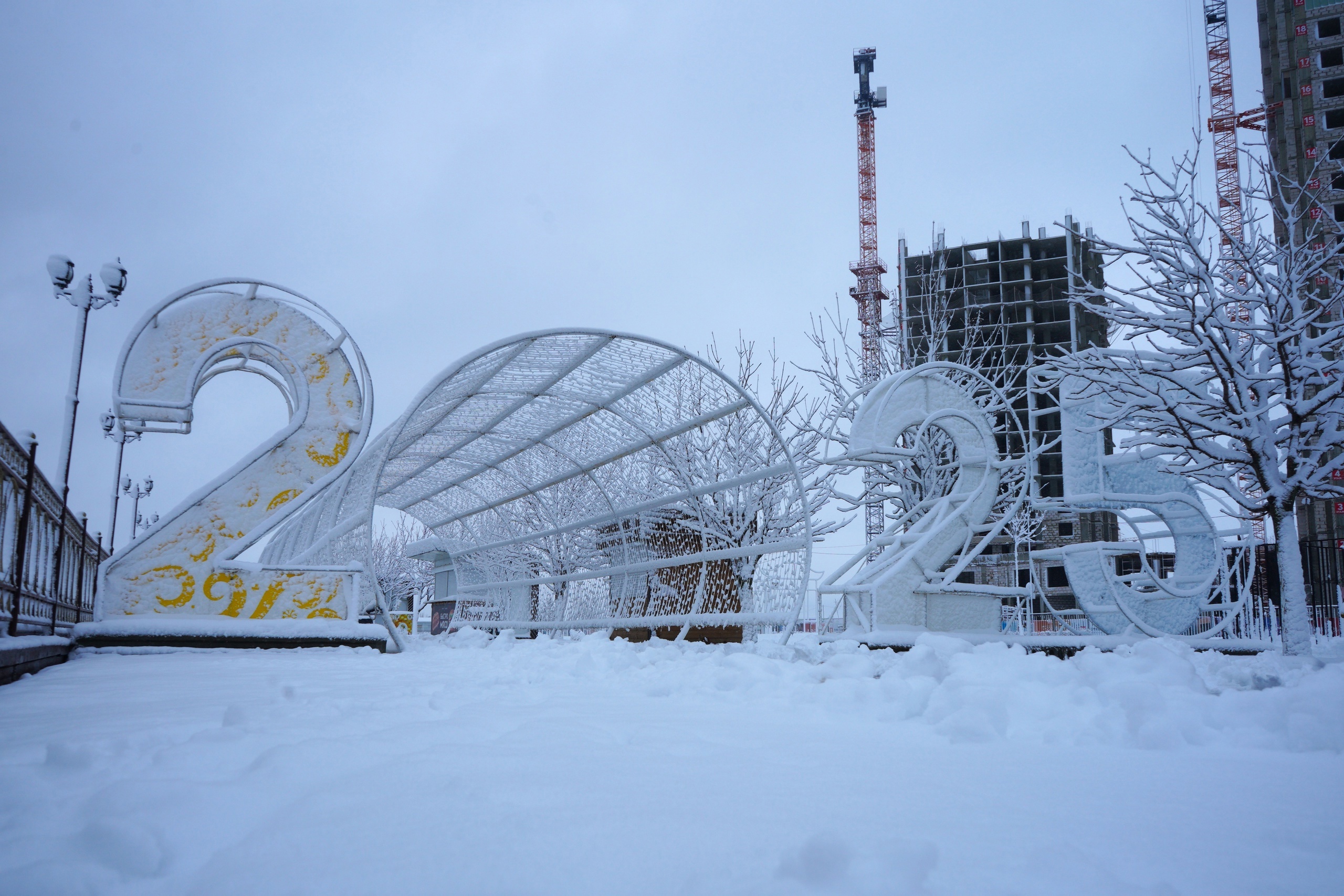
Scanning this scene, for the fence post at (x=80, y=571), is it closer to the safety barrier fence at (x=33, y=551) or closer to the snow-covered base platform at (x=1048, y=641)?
the safety barrier fence at (x=33, y=551)

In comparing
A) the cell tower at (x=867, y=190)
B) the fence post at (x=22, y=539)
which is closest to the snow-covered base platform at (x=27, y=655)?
the fence post at (x=22, y=539)

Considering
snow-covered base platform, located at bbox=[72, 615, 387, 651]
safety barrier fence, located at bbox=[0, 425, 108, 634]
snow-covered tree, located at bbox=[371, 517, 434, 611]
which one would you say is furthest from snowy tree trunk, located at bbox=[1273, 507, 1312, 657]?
snow-covered tree, located at bbox=[371, 517, 434, 611]

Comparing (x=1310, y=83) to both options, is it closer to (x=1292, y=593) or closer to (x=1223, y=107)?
(x=1223, y=107)

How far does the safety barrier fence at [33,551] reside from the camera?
5492 mm

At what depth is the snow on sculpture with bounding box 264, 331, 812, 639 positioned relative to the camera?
30.1ft

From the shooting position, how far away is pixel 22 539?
5.80 m

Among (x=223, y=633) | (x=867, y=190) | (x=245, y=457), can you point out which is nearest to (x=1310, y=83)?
(x=867, y=190)

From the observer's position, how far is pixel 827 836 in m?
1.88

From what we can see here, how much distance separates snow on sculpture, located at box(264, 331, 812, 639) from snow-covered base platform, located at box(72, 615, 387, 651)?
19.8 inches

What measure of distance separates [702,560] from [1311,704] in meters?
6.99

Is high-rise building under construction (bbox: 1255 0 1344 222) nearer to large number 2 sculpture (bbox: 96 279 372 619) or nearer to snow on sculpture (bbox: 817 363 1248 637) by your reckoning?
snow on sculpture (bbox: 817 363 1248 637)

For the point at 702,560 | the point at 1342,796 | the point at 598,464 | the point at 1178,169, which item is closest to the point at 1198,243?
the point at 1178,169

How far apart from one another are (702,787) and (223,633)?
7.95 metres

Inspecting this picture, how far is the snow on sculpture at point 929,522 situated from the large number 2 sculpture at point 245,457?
6.04 metres
